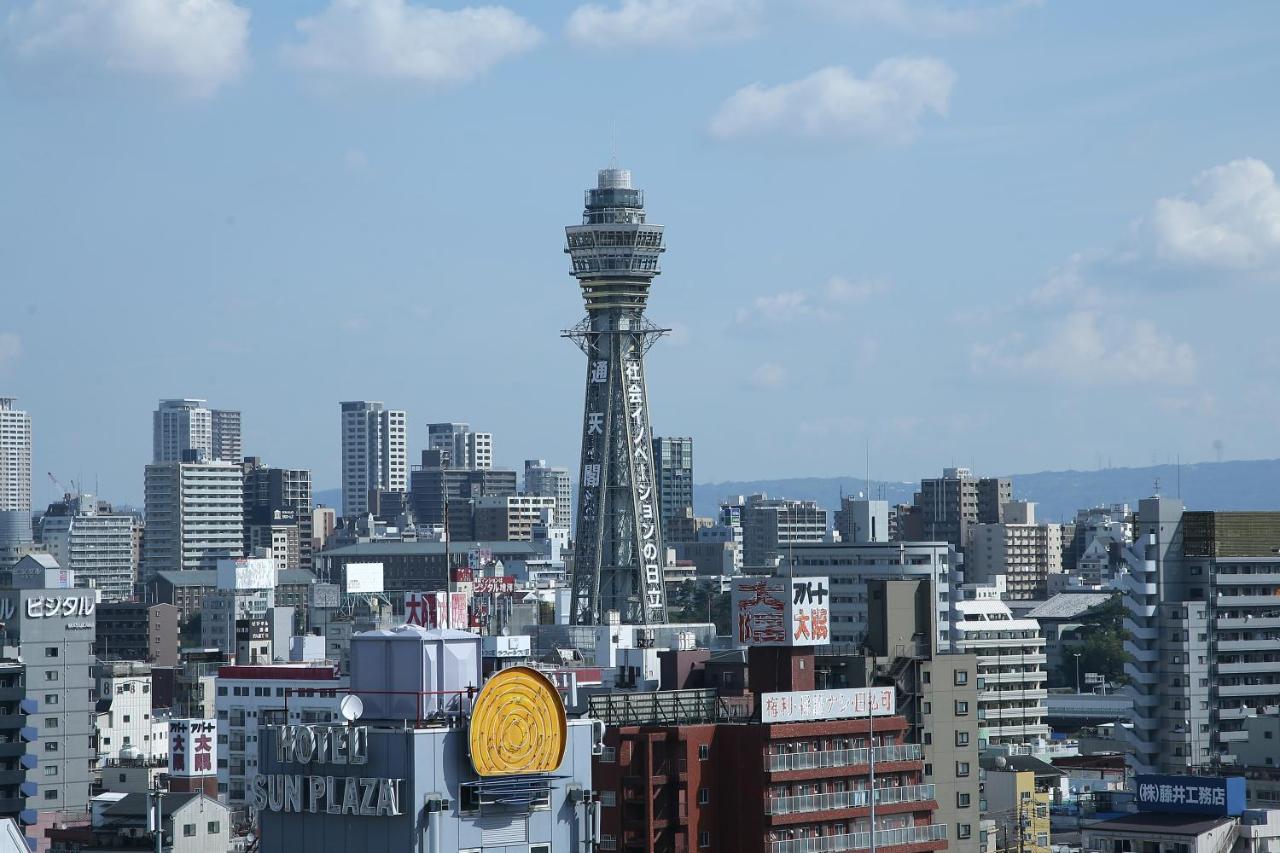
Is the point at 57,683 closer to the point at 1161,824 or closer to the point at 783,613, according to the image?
the point at 783,613

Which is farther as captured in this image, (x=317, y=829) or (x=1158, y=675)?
(x=1158, y=675)

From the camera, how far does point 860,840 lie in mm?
89938

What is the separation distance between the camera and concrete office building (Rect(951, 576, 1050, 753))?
184 m

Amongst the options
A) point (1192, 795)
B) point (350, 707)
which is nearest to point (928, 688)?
point (1192, 795)

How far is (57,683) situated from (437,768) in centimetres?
8580

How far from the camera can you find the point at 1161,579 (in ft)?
493

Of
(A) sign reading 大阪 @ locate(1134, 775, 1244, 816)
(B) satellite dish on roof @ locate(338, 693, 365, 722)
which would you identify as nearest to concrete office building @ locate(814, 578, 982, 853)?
(A) sign reading 大阪 @ locate(1134, 775, 1244, 816)

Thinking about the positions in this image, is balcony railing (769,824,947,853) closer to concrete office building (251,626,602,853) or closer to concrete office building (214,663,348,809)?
concrete office building (251,626,602,853)

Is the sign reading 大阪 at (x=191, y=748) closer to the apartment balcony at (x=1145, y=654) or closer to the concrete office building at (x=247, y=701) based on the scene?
the concrete office building at (x=247, y=701)

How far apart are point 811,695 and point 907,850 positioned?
8.14 metres

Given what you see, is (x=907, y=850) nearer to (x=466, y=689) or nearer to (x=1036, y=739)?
(x=466, y=689)

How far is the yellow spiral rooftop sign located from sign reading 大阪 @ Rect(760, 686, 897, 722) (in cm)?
3285

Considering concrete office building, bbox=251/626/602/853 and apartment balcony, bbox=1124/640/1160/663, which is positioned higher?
concrete office building, bbox=251/626/602/853

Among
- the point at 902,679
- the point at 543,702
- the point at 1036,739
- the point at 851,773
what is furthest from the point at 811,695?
the point at 1036,739
